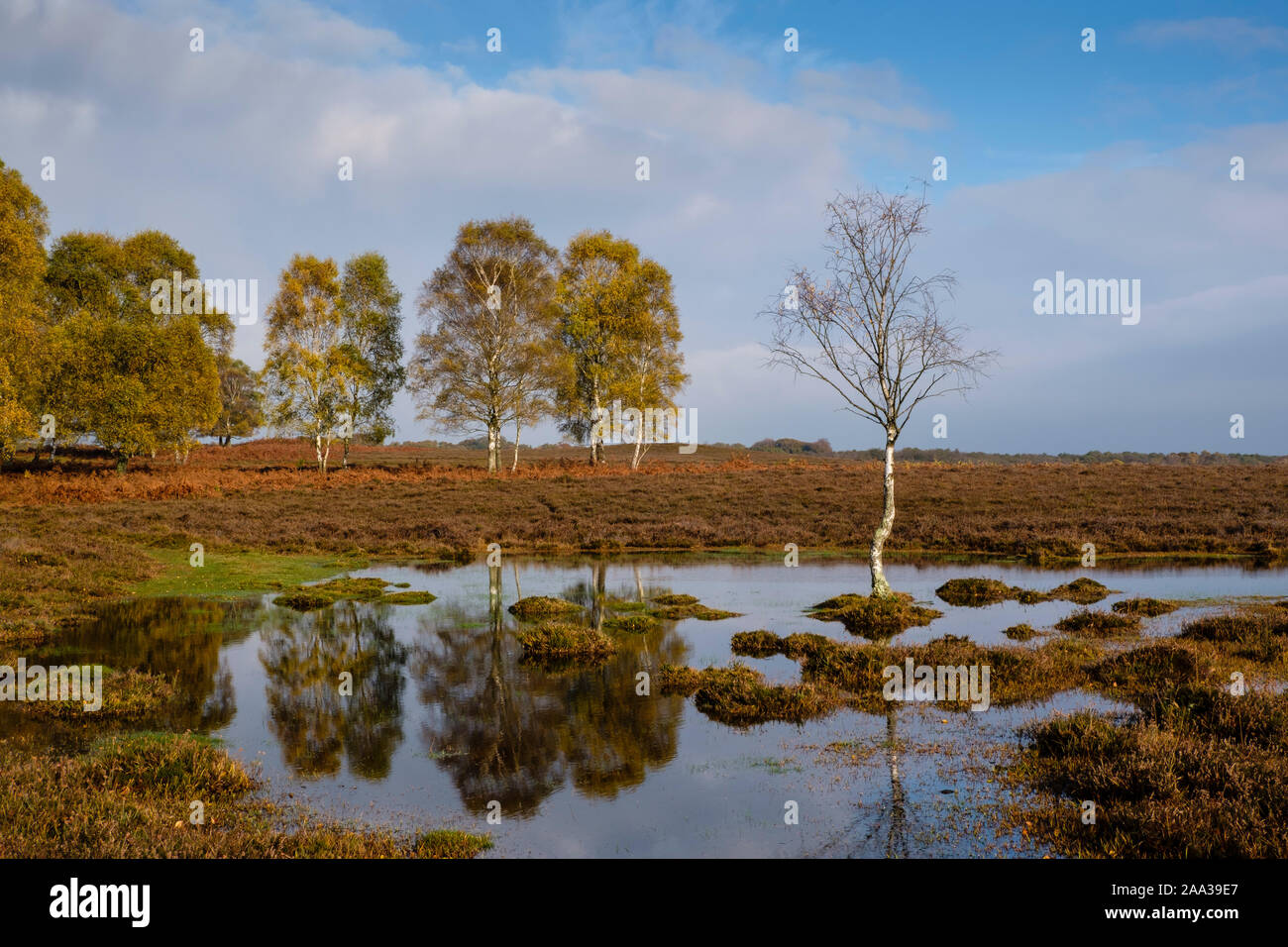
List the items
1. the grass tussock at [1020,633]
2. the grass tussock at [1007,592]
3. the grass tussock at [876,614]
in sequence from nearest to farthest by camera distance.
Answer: the grass tussock at [1020,633] < the grass tussock at [876,614] < the grass tussock at [1007,592]

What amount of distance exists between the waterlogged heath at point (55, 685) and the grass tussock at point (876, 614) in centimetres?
1436

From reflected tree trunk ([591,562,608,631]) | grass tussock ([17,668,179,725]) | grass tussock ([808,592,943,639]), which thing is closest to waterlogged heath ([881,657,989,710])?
grass tussock ([808,592,943,639])

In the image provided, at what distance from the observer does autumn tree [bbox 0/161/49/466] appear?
130 ft

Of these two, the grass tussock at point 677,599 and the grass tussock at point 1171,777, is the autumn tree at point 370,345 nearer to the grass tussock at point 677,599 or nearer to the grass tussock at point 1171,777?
the grass tussock at point 677,599

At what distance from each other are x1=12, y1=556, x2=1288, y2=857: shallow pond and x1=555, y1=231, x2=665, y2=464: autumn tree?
39.6 m

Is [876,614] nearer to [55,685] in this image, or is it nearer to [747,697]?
[747,697]

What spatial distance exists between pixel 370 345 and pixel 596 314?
57.6 ft

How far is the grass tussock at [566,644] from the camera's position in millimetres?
15320

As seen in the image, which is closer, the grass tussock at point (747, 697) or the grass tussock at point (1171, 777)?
the grass tussock at point (1171, 777)

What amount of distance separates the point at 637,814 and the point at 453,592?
53.1 feet

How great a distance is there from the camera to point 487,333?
53406 mm

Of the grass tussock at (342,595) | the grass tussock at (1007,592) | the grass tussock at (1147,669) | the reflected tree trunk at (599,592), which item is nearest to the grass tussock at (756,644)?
the reflected tree trunk at (599,592)

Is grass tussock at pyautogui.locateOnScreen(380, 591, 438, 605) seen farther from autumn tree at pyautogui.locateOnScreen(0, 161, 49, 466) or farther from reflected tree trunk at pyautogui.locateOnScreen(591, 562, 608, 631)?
autumn tree at pyautogui.locateOnScreen(0, 161, 49, 466)

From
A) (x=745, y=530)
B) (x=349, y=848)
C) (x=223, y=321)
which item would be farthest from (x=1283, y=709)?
(x=223, y=321)
